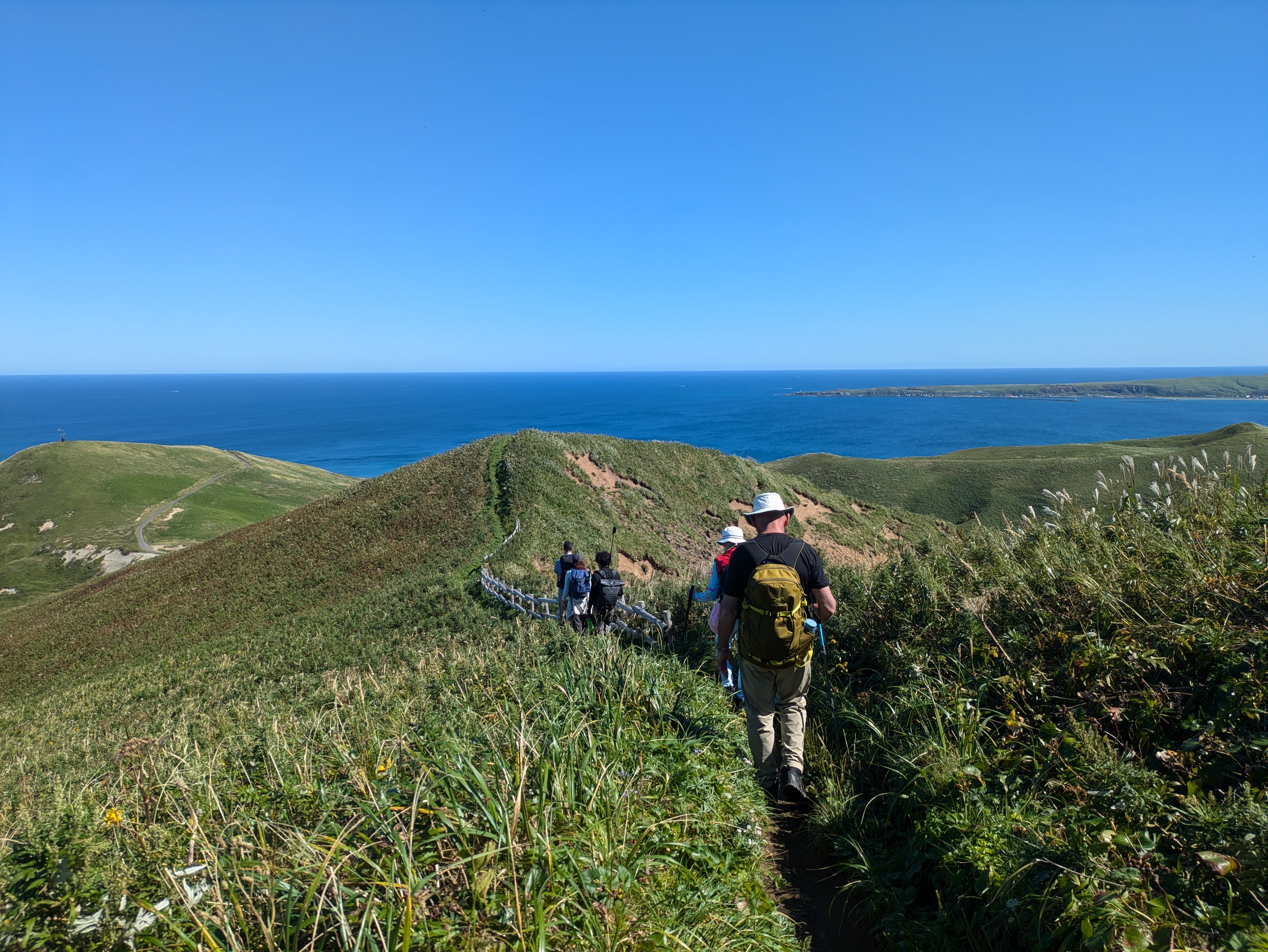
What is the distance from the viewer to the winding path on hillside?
175 ft

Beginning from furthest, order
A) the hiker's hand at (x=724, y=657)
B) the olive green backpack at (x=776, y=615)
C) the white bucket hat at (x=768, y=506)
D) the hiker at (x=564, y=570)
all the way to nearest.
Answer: the hiker at (x=564, y=570) < the hiker's hand at (x=724, y=657) < the white bucket hat at (x=768, y=506) < the olive green backpack at (x=776, y=615)

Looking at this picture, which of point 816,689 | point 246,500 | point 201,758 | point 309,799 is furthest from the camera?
point 246,500

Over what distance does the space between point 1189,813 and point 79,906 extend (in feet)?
17.5

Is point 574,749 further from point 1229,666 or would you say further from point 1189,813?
point 1229,666

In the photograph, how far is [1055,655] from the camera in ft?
15.4

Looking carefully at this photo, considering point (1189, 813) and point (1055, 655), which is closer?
point (1189, 813)

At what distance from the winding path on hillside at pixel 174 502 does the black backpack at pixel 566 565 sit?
190ft

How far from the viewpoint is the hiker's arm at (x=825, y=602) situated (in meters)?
4.63

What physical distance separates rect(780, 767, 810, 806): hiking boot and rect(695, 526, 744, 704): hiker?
714 mm

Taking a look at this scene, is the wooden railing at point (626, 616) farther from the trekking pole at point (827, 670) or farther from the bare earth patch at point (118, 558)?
the bare earth patch at point (118, 558)

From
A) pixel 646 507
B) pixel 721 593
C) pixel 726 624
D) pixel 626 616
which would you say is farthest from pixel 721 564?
pixel 646 507

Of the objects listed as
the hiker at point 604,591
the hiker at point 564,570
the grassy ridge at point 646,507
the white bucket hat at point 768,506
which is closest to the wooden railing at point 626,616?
the hiker at point 604,591

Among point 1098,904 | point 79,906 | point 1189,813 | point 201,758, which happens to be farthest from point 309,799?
point 1189,813

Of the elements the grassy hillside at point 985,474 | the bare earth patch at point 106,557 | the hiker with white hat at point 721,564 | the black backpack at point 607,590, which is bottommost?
the bare earth patch at point 106,557
